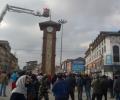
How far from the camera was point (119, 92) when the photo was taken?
19.1m

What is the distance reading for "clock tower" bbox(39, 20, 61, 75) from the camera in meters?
57.4

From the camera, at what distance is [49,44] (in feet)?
195

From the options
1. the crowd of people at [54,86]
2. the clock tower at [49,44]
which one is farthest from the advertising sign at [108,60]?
the crowd of people at [54,86]

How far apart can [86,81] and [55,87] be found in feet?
32.7

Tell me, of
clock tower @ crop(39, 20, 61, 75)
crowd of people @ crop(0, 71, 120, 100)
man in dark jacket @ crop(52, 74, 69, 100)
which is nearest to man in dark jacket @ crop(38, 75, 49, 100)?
crowd of people @ crop(0, 71, 120, 100)

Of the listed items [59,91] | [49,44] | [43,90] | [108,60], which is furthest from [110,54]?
[59,91]

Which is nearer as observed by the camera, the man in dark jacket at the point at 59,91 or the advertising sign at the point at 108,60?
the man in dark jacket at the point at 59,91

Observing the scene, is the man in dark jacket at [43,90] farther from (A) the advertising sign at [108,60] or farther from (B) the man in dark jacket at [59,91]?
(A) the advertising sign at [108,60]

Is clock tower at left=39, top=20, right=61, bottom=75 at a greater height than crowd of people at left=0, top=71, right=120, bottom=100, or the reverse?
clock tower at left=39, top=20, right=61, bottom=75

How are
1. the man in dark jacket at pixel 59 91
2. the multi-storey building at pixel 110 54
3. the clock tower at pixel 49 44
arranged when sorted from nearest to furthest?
the man in dark jacket at pixel 59 91, the clock tower at pixel 49 44, the multi-storey building at pixel 110 54

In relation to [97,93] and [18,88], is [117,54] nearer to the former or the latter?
[97,93]

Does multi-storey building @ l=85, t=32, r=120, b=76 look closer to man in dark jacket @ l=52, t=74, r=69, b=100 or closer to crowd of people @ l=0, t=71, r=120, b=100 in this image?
crowd of people @ l=0, t=71, r=120, b=100

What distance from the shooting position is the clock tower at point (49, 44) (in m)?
57.4

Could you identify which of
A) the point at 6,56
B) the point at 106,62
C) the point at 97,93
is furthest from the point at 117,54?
the point at 6,56
